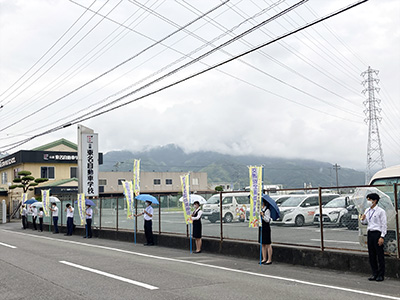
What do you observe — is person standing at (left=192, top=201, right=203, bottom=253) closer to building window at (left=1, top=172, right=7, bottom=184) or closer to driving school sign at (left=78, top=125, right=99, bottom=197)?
driving school sign at (left=78, top=125, right=99, bottom=197)

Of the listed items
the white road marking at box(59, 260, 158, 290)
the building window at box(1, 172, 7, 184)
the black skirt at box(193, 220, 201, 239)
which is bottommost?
the white road marking at box(59, 260, 158, 290)

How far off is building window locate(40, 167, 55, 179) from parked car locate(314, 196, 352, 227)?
4716 centimetres

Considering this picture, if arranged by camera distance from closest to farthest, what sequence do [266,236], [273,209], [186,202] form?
[266,236] → [273,209] → [186,202]

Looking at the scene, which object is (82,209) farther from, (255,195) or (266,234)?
(266,234)

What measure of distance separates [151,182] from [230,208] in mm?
76323

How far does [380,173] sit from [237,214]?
4682 millimetres

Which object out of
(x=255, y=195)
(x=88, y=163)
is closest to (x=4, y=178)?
(x=88, y=163)

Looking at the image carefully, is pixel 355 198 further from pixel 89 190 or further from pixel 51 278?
pixel 89 190

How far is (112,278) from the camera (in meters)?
9.44

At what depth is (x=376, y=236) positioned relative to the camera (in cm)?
910

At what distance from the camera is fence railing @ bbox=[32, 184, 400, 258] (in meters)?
10.5

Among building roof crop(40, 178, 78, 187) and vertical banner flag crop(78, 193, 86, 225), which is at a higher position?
building roof crop(40, 178, 78, 187)

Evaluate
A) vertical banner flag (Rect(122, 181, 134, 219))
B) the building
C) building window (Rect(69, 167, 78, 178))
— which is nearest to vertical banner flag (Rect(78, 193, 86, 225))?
vertical banner flag (Rect(122, 181, 134, 219))

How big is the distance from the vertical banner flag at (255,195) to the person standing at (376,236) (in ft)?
11.2
